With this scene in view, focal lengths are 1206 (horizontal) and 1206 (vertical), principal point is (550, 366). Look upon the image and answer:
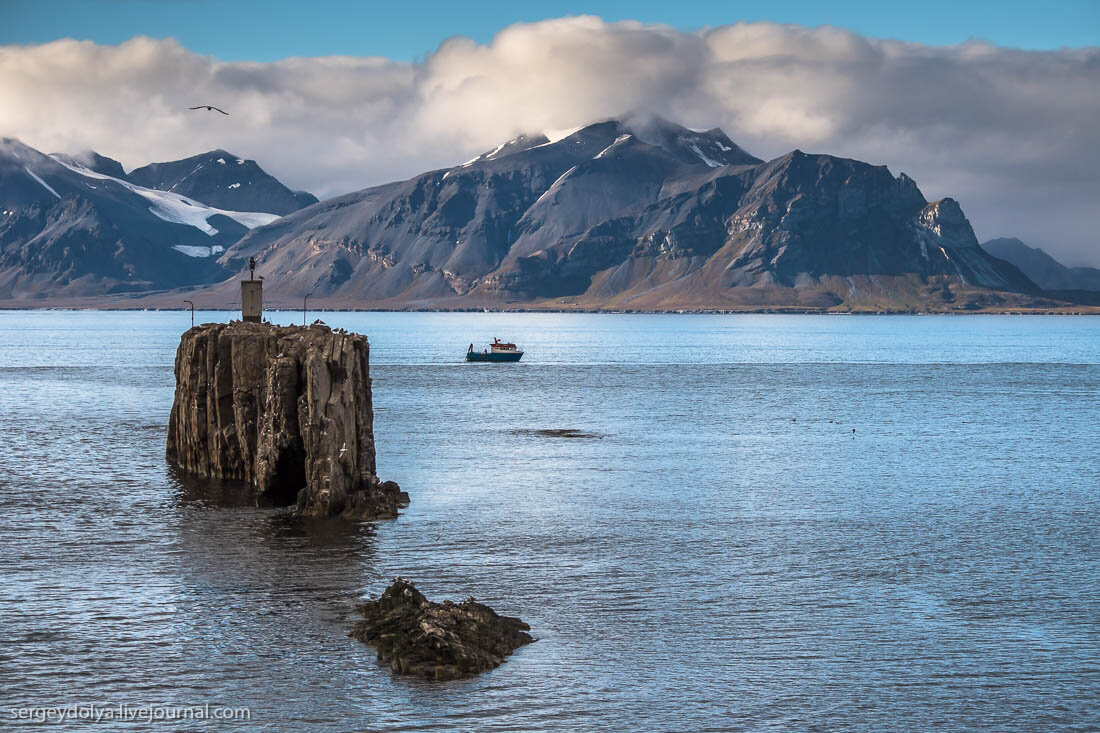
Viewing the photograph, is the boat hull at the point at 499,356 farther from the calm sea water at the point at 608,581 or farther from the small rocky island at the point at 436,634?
the small rocky island at the point at 436,634

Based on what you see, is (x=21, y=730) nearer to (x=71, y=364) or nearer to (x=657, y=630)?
(x=657, y=630)

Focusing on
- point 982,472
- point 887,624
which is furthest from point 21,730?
point 982,472

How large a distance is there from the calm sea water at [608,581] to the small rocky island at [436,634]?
0.54m

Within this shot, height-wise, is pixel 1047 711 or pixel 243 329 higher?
pixel 243 329

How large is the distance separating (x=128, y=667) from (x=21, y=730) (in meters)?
4.13

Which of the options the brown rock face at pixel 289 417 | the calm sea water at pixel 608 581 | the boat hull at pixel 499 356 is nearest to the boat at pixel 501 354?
the boat hull at pixel 499 356

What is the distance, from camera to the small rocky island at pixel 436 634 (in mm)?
31781

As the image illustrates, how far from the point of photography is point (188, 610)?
122ft

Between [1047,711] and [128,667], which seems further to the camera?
[128,667]

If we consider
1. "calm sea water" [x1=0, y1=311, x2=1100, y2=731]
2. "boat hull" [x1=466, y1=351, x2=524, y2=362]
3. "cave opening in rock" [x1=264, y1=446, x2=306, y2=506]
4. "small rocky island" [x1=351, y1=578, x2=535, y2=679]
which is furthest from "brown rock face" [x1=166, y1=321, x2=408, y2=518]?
"boat hull" [x1=466, y1=351, x2=524, y2=362]

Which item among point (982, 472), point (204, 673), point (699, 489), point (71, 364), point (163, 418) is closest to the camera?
point (204, 673)

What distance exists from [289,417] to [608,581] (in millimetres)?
20087

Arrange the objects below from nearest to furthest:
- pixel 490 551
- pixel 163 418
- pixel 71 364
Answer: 1. pixel 490 551
2. pixel 163 418
3. pixel 71 364

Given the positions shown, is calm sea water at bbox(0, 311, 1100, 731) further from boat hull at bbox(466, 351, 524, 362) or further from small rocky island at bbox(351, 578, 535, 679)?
boat hull at bbox(466, 351, 524, 362)
